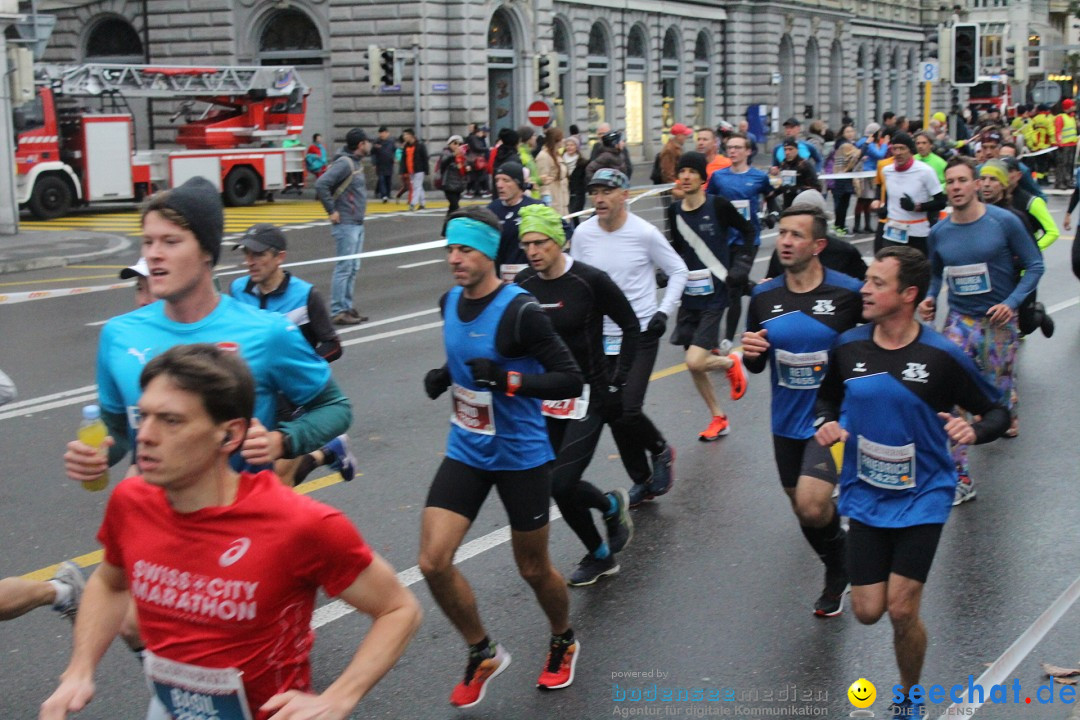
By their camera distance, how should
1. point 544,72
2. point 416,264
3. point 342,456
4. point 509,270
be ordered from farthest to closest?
point 544,72, point 416,264, point 509,270, point 342,456

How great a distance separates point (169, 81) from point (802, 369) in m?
27.0

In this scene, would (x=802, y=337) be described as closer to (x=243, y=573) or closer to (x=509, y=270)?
(x=243, y=573)

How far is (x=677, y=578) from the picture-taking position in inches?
253

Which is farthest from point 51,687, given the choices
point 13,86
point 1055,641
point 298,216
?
point 298,216

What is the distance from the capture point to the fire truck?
2667 centimetres

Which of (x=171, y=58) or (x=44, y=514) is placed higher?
(x=171, y=58)

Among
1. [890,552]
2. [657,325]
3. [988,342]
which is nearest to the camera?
[890,552]

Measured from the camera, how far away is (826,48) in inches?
2510

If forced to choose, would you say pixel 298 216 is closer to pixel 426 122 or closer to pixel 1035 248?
pixel 426 122

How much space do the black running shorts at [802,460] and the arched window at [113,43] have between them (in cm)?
3853

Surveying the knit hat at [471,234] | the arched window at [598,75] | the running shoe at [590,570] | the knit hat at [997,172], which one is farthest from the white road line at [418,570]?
the arched window at [598,75]

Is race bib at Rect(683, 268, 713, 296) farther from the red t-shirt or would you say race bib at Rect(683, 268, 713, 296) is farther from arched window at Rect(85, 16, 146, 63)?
arched window at Rect(85, 16, 146, 63)

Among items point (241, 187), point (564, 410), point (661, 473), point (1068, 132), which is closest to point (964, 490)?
point (661, 473)

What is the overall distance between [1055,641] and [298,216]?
24.1 meters
